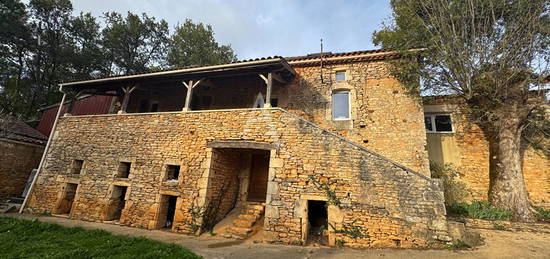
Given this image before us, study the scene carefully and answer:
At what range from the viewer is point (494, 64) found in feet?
21.2

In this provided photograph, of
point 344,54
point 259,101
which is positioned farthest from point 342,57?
point 259,101

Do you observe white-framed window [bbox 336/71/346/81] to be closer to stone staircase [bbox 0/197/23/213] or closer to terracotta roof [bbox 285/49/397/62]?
terracotta roof [bbox 285/49/397/62]

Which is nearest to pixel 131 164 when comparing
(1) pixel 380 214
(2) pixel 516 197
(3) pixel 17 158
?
(3) pixel 17 158

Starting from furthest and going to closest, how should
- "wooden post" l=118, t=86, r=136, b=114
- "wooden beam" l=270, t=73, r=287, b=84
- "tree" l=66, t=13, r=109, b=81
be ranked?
"tree" l=66, t=13, r=109, b=81
"wooden post" l=118, t=86, r=136, b=114
"wooden beam" l=270, t=73, r=287, b=84

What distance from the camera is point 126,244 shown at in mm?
4426

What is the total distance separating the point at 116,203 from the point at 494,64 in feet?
42.6

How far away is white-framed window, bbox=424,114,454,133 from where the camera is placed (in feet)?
28.5

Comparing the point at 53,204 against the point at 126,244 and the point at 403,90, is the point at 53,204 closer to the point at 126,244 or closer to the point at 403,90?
the point at 126,244

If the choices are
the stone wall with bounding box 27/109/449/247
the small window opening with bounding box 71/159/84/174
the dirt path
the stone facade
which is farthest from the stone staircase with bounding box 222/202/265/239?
the stone facade

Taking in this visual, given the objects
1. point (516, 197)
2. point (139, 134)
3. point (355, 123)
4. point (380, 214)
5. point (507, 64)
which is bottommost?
point (380, 214)

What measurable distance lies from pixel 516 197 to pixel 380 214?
5002 mm

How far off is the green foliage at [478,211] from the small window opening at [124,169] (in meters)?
11.2

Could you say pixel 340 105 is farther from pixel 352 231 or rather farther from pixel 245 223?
pixel 245 223

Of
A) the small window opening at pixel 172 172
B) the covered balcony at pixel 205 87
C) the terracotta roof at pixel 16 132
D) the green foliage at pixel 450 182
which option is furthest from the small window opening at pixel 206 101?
the green foliage at pixel 450 182
